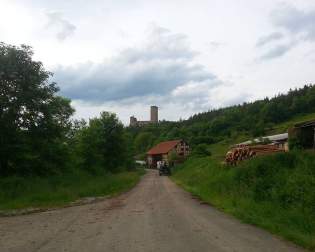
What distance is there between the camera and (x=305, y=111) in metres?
116

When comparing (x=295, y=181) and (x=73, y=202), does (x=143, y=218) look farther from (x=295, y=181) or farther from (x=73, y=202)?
(x=73, y=202)

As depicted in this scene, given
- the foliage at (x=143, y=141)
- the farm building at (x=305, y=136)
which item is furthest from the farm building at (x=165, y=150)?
the farm building at (x=305, y=136)

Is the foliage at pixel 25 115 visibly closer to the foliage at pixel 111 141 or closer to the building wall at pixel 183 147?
the foliage at pixel 111 141

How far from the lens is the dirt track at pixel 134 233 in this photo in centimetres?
986

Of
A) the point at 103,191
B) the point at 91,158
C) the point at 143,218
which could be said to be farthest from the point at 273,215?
the point at 91,158

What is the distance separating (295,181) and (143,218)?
5.50m

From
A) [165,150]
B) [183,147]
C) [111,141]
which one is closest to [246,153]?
[111,141]

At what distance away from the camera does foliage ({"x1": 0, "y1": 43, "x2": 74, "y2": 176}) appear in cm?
2773

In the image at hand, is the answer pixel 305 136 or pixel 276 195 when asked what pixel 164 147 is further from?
pixel 276 195

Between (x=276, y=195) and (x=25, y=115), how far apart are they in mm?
18608

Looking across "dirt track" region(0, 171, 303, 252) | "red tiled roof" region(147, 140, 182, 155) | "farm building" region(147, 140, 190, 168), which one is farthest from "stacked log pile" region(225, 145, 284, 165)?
"red tiled roof" region(147, 140, 182, 155)

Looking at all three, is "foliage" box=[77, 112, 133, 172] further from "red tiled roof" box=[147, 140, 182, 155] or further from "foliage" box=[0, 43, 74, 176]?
"red tiled roof" box=[147, 140, 182, 155]

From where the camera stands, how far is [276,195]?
15969mm

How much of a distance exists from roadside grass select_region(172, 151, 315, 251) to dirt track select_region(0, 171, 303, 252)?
636mm
